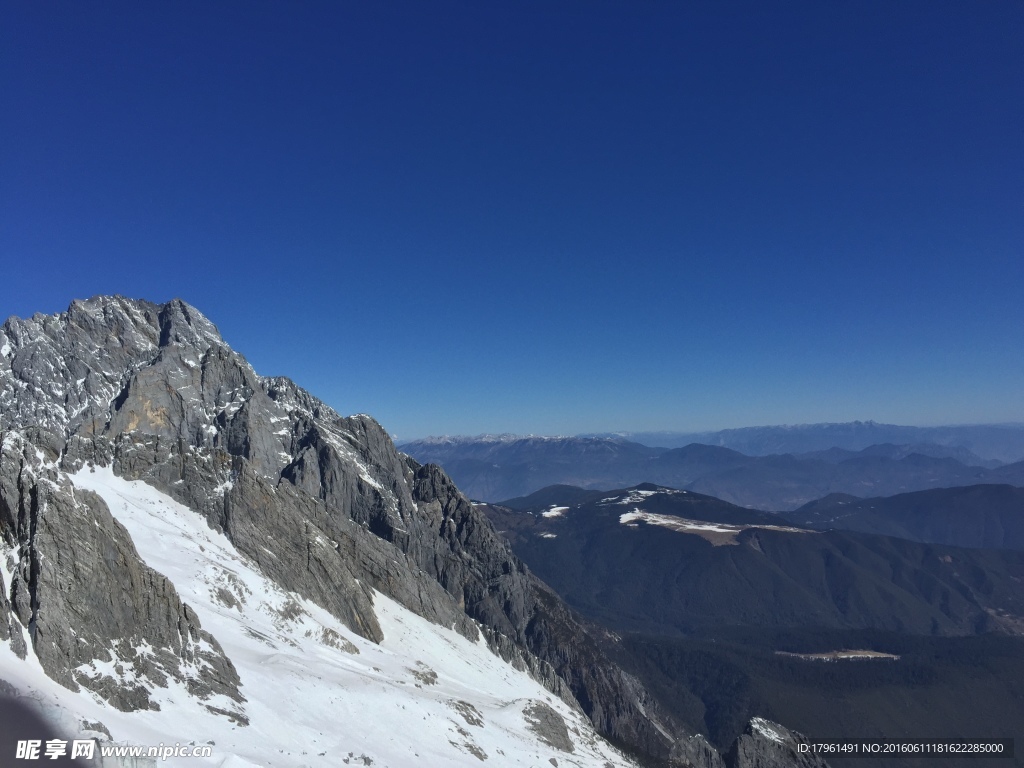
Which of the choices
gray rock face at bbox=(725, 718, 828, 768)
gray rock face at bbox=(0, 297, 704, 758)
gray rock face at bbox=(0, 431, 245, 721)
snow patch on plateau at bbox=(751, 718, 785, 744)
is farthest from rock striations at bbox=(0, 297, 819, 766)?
snow patch on plateau at bbox=(751, 718, 785, 744)

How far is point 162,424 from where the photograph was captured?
148 meters

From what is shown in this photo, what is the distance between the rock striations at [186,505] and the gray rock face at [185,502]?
0.28 metres

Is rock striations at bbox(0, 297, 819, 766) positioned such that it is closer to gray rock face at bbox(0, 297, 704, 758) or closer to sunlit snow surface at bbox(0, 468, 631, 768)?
gray rock face at bbox(0, 297, 704, 758)

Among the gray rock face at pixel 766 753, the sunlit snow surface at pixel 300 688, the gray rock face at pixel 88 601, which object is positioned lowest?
the gray rock face at pixel 766 753

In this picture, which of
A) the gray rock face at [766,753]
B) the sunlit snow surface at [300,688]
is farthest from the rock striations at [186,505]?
the gray rock face at [766,753]

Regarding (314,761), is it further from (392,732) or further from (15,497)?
(15,497)

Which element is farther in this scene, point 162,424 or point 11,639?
point 162,424

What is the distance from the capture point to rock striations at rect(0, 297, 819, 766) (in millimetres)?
53094

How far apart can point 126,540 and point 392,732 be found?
37651mm

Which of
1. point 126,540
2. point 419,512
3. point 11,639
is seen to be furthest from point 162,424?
point 11,639

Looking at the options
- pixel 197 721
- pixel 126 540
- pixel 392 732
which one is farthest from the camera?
pixel 392 732

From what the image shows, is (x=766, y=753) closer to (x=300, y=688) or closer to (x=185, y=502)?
(x=300, y=688)

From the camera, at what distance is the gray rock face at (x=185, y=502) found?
2130 inches

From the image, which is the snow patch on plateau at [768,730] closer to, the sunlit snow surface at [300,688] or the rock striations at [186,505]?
the rock striations at [186,505]
